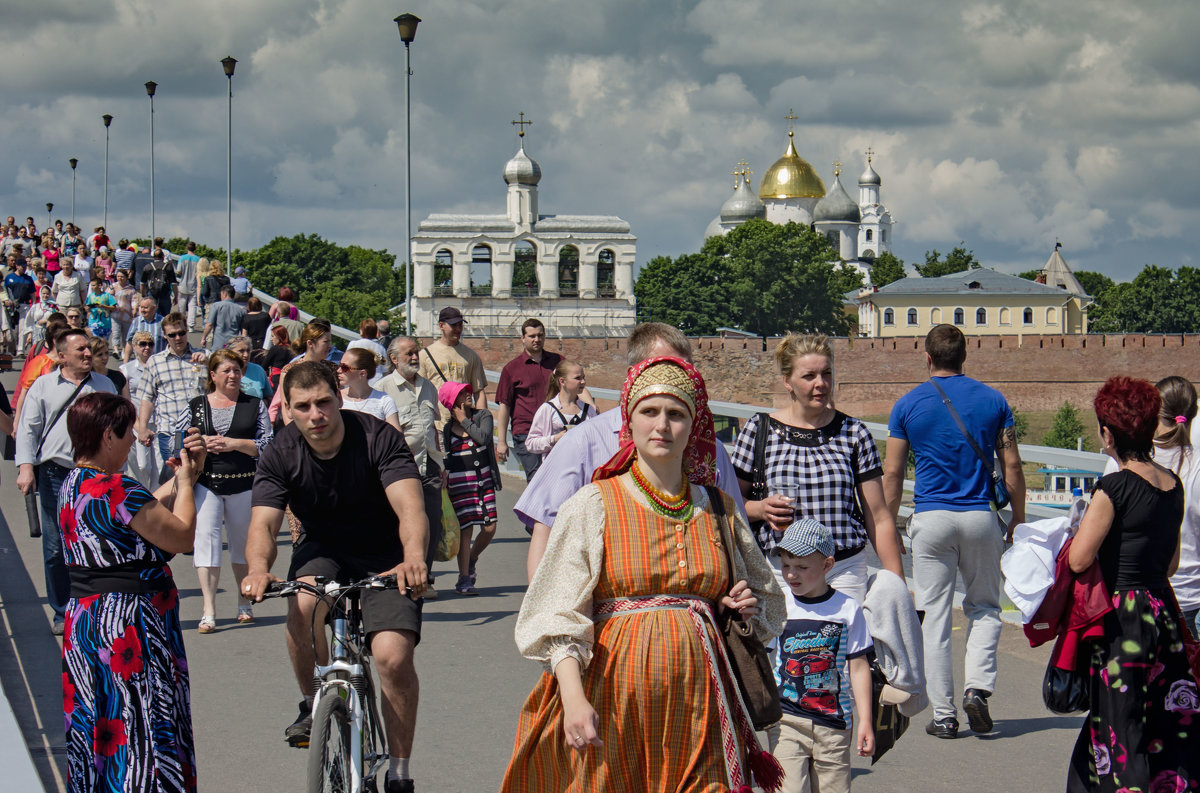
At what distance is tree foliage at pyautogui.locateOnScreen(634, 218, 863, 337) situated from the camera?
99.0m

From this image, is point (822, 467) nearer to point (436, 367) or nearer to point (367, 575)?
point (367, 575)

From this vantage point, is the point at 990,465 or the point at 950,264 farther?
the point at 950,264

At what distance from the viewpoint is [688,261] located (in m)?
100

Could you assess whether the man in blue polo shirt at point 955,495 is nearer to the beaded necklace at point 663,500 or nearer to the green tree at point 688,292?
the beaded necklace at point 663,500

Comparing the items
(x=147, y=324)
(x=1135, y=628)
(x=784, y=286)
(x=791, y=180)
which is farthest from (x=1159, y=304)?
(x=1135, y=628)

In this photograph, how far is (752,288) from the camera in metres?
102

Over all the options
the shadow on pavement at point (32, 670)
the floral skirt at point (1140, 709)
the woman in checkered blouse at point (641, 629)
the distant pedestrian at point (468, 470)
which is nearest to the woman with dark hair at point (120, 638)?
the shadow on pavement at point (32, 670)

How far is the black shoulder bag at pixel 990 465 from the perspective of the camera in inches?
250

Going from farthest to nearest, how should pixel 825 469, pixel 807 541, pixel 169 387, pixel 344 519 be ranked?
pixel 169 387
pixel 825 469
pixel 344 519
pixel 807 541

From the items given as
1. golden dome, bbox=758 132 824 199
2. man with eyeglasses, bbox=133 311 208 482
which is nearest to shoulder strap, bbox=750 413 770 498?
man with eyeglasses, bbox=133 311 208 482

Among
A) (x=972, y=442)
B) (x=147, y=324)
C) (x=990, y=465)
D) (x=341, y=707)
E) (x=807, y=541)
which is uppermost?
(x=147, y=324)

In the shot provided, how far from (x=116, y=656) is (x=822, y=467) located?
2484 mm

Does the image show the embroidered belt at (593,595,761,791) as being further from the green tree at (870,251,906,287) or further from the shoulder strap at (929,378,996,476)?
the green tree at (870,251,906,287)

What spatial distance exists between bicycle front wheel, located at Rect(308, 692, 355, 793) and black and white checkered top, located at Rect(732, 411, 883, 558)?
1672 mm
